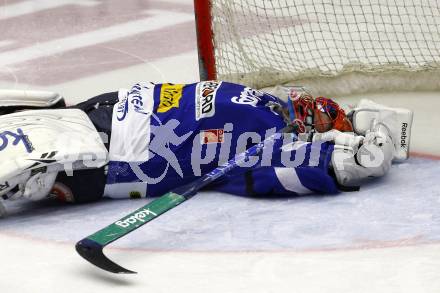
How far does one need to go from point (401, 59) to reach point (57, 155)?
5.48ft

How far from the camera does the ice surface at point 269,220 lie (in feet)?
8.41

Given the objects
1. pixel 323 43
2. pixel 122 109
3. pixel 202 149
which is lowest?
pixel 202 149

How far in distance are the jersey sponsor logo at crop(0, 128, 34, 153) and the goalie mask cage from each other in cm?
105

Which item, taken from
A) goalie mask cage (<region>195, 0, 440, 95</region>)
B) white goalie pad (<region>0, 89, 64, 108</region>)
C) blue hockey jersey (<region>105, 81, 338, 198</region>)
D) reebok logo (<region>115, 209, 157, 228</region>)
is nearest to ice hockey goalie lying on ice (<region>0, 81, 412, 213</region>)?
blue hockey jersey (<region>105, 81, 338, 198</region>)

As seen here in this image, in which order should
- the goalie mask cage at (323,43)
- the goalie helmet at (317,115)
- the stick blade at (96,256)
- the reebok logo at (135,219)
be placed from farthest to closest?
the goalie mask cage at (323,43), the goalie helmet at (317,115), the reebok logo at (135,219), the stick blade at (96,256)

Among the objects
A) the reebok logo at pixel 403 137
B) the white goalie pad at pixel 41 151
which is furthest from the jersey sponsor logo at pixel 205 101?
the reebok logo at pixel 403 137

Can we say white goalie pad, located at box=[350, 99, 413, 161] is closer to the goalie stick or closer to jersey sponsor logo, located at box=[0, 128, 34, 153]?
the goalie stick

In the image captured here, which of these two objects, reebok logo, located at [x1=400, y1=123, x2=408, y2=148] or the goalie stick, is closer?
the goalie stick

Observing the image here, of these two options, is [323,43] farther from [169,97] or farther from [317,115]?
[169,97]

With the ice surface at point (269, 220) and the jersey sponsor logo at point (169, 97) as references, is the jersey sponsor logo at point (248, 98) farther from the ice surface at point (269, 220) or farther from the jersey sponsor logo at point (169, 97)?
the ice surface at point (269, 220)

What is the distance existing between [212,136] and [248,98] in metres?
0.16

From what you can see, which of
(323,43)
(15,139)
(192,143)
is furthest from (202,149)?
(323,43)

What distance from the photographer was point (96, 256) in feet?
7.86

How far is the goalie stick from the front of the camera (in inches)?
94.3
